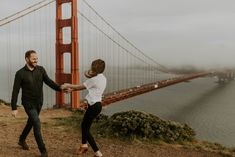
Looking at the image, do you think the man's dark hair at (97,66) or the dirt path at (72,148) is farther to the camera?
the dirt path at (72,148)

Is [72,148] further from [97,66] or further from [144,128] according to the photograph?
[97,66]

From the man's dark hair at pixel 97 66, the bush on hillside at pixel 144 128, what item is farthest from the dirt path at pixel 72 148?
the man's dark hair at pixel 97 66

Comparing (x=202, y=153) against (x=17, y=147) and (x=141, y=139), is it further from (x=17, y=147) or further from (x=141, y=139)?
(x=17, y=147)

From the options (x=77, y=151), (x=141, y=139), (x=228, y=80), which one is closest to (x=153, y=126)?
(x=141, y=139)

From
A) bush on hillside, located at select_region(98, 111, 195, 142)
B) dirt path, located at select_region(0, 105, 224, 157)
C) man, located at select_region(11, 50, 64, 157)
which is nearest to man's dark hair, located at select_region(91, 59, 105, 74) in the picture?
man, located at select_region(11, 50, 64, 157)

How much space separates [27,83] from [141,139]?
2.67 m

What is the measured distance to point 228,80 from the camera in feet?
357

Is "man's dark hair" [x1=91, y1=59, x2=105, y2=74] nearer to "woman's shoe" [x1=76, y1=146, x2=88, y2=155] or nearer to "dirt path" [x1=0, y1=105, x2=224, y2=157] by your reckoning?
"woman's shoe" [x1=76, y1=146, x2=88, y2=155]

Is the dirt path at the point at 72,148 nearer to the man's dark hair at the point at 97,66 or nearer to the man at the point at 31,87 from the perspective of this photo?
the man at the point at 31,87

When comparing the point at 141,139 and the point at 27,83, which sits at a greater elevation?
the point at 27,83

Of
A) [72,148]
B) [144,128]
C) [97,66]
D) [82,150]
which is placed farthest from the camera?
[144,128]

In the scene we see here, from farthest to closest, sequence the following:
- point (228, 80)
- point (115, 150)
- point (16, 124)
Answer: point (228, 80)
point (16, 124)
point (115, 150)

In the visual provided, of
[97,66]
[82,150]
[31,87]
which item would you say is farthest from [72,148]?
[97,66]

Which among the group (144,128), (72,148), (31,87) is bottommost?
(72,148)
